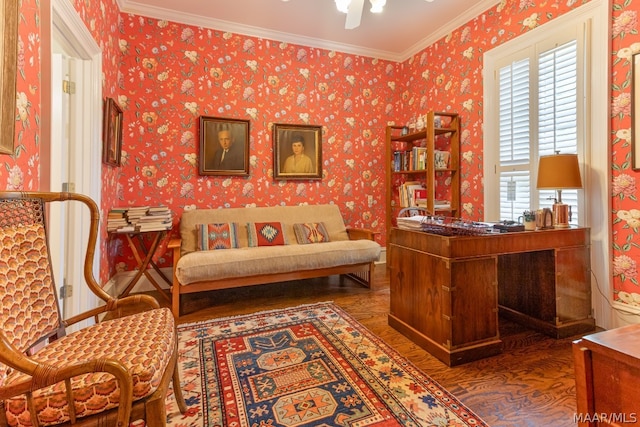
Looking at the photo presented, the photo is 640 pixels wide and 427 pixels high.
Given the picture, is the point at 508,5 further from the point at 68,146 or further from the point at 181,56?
the point at 68,146

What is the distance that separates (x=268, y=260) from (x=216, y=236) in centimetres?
71

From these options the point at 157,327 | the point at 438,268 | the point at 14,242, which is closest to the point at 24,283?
the point at 14,242

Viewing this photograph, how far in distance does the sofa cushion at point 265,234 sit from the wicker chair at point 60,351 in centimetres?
195

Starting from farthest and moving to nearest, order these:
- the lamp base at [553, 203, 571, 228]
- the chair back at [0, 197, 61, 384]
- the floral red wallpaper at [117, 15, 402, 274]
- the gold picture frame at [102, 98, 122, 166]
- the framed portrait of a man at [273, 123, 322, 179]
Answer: the framed portrait of a man at [273, 123, 322, 179]
the floral red wallpaper at [117, 15, 402, 274]
the gold picture frame at [102, 98, 122, 166]
the lamp base at [553, 203, 571, 228]
the chair back at [0, 197, 61, 384]

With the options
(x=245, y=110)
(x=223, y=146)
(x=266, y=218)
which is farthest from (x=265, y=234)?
(x=245, y=110)

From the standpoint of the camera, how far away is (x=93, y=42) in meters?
2.26

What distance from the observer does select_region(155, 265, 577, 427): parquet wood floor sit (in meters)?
1.43

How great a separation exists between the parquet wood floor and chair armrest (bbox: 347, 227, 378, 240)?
2.05ft

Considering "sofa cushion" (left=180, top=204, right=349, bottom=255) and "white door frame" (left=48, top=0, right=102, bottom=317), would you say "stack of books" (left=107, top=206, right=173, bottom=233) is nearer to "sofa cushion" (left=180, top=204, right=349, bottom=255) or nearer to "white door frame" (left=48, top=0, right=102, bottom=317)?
"sofa cushion" (left=180, top=204, right=349, bottom=255)

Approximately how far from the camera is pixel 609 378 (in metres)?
0.85

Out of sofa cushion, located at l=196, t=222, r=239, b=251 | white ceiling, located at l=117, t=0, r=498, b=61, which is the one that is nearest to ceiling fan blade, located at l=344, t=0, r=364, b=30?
white ceiling, located at l=117, t=0, r=498, b=61

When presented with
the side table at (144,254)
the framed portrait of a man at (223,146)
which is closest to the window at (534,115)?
the framed portrait of a man at (223,146)

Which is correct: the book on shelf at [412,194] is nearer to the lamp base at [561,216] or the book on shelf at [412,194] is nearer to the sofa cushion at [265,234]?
the lamp base at [561,216]

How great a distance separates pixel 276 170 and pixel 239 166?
1.45 feet
